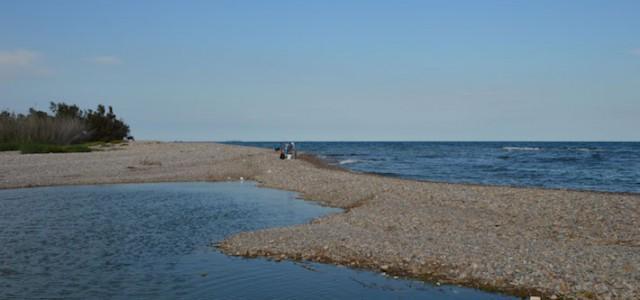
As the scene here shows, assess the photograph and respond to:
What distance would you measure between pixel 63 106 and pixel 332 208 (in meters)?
78.5

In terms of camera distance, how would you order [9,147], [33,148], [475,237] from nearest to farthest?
1. [475,237]
2. [33,148]
3. [9,147]

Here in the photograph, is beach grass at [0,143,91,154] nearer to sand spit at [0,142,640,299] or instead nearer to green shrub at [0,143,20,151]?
green shrub at [0,143,20,151]

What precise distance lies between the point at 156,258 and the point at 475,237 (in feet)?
30.5

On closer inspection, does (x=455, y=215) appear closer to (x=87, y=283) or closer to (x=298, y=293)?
(x=298, y=293)

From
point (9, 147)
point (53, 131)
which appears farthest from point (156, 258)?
point (53, 131)

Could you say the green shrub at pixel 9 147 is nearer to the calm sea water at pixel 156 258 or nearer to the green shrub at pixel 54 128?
the green shrub at pixel 54 128

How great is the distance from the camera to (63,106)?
295ft

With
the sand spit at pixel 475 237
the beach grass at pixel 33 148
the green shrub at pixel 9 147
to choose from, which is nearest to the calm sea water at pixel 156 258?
the sand spit at pixel 475 237

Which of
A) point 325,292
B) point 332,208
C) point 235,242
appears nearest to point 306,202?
point 332,208

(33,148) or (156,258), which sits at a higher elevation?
(33,148)

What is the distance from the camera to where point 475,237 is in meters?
16.3

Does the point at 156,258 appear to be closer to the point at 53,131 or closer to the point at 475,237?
the point at 475,237

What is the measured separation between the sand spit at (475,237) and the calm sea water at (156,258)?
823mm

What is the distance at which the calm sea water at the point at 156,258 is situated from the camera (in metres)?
12.0
